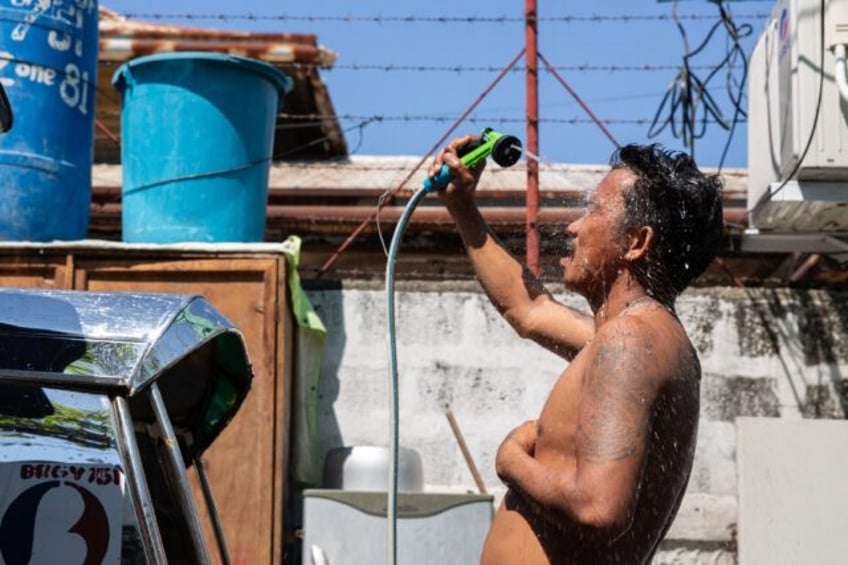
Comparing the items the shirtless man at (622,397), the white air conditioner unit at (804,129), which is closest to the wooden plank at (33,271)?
the white air conditioner unit at (804,129)

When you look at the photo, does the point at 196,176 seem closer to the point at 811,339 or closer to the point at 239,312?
the point at 239,312

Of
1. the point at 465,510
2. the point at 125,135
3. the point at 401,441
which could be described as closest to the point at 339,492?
the point at 465,510

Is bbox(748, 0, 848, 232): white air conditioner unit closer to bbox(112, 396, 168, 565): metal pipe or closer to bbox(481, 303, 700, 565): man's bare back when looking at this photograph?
bbox(481, 303, 700, 565): man's bare back

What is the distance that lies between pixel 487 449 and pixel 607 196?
136 inches

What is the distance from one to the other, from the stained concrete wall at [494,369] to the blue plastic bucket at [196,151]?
2.16ft

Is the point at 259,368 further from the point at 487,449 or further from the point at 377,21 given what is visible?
the point at 377,21

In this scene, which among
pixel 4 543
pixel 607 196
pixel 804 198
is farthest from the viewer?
pixel 804 198

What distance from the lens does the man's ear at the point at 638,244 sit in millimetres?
2682

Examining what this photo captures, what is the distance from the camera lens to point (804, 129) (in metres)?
5.49

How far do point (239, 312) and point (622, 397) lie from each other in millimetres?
3357

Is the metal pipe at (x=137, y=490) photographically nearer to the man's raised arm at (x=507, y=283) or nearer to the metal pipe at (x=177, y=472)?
the metal pipe at (x=177, y=472)

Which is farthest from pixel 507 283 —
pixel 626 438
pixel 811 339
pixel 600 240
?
pixel 811 339

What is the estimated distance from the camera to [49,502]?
75.8 inches

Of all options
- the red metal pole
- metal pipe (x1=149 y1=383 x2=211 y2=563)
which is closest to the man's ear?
metal pipe (x1=149 y1=383 x2=211 y2=563)
